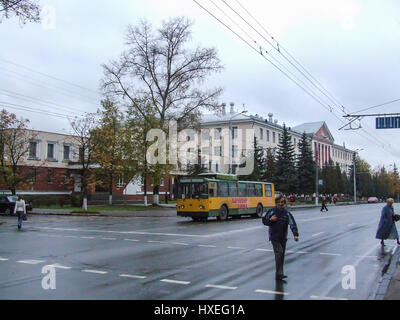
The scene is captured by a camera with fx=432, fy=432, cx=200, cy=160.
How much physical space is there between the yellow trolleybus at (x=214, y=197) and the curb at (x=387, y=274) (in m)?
13.5

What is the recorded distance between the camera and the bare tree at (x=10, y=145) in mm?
38031

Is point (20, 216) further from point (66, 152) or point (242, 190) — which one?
point (66, 152)

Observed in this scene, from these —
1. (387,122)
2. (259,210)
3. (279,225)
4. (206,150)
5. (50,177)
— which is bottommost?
(259,210)

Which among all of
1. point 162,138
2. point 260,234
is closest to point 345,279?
point 260,234

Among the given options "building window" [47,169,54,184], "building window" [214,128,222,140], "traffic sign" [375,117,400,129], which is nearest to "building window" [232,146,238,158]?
"building window" [214,128,222,140]

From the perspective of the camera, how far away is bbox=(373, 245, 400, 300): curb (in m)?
7.56

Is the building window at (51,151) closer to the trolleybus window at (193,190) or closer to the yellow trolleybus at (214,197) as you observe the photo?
the yellow trolleybus at (214,197)

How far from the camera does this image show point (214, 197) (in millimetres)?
26453

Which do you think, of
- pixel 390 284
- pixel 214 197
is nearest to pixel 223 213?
pixel 214 197

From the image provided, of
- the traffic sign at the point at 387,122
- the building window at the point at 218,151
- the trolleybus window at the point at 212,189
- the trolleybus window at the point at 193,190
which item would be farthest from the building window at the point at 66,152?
the traffic sign at the point at 387,122

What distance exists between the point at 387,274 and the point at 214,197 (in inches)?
682

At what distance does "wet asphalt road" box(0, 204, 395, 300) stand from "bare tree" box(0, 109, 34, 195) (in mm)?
23505

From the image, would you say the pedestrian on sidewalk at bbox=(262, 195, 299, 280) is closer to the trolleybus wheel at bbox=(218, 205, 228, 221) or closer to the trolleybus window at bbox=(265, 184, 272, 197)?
the trolleybus wheel at bbox=(218, 205, 228, 221)
